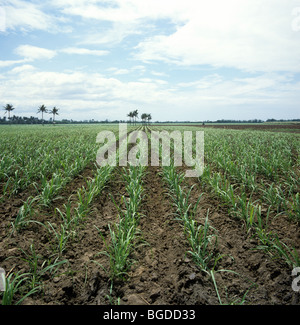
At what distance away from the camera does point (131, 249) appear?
2844 mm

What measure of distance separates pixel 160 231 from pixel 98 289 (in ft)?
4.67

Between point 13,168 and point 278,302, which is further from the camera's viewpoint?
point 13,168

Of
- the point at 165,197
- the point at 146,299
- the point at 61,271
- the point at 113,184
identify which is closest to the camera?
the point at 146,299

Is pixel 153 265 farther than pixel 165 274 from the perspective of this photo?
Yes

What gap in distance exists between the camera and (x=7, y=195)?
442cm

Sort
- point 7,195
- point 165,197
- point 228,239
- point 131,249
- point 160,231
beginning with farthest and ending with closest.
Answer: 1. point 165,197
2. point 7,195
3. point 160,231
4. point 228,239
5. point 131,249

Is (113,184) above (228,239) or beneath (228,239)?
above

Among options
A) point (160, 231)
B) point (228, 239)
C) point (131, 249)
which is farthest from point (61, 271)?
point (228, 239)
